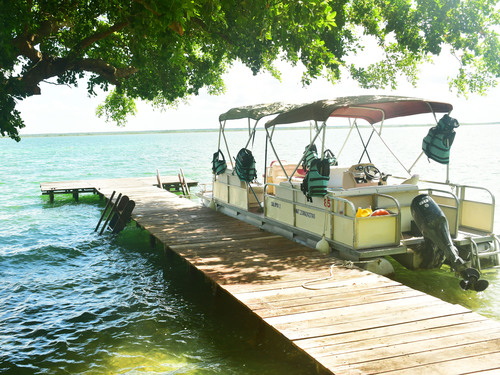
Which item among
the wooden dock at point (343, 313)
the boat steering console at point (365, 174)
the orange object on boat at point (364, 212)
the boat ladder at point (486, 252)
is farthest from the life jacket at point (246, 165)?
the boat ladder at point (486, 252)

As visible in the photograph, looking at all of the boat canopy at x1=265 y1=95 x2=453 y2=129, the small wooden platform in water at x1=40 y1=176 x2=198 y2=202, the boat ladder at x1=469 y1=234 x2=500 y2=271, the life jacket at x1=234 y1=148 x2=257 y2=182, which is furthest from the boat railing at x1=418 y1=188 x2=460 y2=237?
the small wooden platform in water at x1=40 y1=176 x2=198 y2=202

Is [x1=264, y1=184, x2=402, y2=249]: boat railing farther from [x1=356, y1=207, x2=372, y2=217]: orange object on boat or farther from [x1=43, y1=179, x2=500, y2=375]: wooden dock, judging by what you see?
[x1=43, y1=179, x2=500, y2=375]: wooden dock

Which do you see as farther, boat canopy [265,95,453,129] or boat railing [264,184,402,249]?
boat canopy [265,95,453,129]

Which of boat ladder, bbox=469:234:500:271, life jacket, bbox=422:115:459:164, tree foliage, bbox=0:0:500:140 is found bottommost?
boat ladder, bbox=469:234:500:271

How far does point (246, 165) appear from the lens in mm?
12086

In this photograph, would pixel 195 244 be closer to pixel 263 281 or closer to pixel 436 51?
pixel 263 281

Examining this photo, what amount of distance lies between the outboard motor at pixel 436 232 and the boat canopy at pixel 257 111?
403 centimetres

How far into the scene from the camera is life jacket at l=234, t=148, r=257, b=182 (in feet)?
39.4

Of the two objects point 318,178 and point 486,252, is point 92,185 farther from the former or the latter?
point 486,252

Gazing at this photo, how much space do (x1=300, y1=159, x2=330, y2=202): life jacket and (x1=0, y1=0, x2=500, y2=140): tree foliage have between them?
2.72 m

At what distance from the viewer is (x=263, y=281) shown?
7750mm

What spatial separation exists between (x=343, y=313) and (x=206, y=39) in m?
11.1

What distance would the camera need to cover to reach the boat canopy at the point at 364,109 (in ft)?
30.9

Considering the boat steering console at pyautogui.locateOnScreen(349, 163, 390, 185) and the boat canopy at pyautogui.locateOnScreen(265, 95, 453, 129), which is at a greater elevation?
the boat canopy at pyautogui.locateOnScreen(265, 95, 453, 129)
